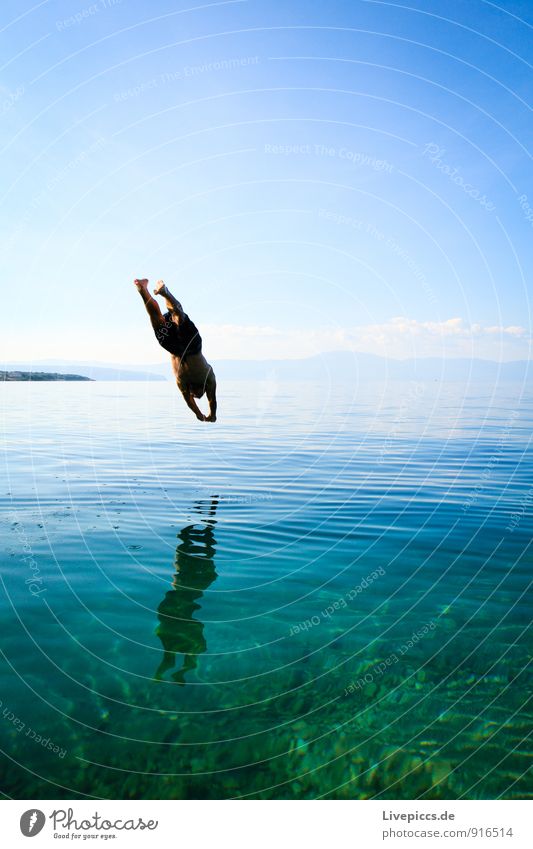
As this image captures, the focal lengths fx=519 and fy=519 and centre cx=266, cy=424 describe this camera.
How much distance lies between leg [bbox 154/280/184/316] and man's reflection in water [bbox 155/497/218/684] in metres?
6.17

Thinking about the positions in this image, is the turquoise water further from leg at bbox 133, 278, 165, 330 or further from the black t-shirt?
leg at bbox 133, 278, 165, 330

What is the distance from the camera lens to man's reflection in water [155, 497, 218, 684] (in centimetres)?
945

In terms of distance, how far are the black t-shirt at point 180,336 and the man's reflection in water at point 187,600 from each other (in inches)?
214

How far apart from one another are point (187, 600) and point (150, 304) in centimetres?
644

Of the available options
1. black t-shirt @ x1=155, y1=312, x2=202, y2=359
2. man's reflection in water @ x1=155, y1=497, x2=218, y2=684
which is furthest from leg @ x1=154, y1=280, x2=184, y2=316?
man's reflection in water @ x1=155, y1=497, x2=218, y2=684

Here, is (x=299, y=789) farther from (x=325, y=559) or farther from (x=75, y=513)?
(x=75, y=513)

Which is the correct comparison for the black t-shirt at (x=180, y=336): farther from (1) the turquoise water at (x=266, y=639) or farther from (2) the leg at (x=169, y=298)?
(1) the turquoise water at (x=266, y=639)

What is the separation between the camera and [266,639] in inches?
400

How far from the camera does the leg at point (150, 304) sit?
9406 mm

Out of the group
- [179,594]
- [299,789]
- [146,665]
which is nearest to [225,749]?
[299,789]

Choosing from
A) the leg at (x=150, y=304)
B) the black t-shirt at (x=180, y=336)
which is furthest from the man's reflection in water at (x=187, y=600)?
the leg at (x=150, y=304)

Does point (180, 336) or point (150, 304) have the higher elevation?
point (150, 304)

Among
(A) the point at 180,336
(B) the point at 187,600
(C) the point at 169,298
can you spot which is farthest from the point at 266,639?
(C) the point at 169,298

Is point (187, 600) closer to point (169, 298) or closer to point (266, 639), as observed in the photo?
point (266, 639)
